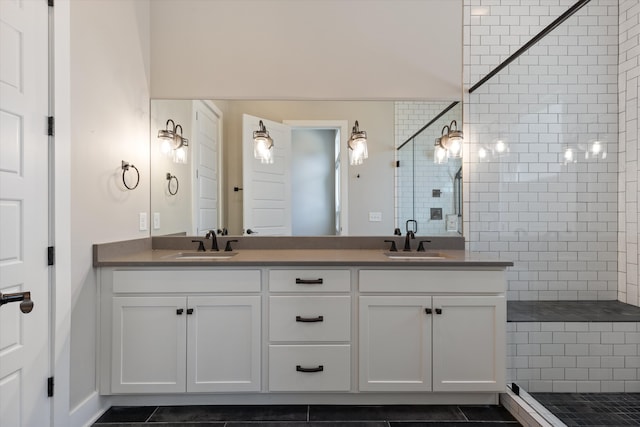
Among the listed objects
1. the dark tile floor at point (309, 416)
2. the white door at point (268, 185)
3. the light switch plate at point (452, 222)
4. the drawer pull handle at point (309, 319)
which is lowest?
the dark tile floor at point (309, 416)

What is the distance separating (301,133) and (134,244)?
1.41 m

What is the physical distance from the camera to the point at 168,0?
245 centimetres

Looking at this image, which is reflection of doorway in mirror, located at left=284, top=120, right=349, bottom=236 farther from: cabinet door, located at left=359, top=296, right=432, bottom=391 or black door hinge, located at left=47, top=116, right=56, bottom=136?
black door hinge, located at left=47, top=116, right=56, bottom=136

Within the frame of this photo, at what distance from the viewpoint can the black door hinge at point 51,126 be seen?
61.0 inches

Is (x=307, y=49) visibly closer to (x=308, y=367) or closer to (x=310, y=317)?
(x=310, y=317)

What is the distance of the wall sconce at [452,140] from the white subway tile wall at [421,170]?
0.03 meters

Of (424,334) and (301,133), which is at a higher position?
(301,133)

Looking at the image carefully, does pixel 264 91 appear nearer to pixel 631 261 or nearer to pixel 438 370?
pixel 438 370

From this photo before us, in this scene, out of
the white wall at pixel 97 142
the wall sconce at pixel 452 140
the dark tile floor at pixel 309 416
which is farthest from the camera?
the wall sconce at pixel 452 140

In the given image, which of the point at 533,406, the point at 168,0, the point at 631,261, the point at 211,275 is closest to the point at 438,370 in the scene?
the point at 533,406

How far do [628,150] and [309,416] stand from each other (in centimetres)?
280

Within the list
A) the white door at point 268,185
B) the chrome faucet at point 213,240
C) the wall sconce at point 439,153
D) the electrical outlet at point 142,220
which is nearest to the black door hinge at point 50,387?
the electrical outlet at point 142,220

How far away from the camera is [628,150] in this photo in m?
2.35

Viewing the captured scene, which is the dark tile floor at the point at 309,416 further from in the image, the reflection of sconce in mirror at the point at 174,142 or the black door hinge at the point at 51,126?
the reflection of sconce in mirror at the point at 174,142
